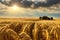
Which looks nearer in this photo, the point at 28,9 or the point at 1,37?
the point at 1,37

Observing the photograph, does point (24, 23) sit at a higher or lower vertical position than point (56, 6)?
lower

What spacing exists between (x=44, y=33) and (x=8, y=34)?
2.19ft

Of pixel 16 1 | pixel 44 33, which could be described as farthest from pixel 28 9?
pixel 44 33

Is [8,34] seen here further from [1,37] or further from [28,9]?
[28,9]

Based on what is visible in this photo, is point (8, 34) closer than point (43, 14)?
Yes

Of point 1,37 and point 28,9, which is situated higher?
point 28,9

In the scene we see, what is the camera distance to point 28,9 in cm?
437

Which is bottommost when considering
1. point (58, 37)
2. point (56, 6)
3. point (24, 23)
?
point (58, 37)

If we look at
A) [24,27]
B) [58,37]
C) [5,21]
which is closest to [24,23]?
[24,27]

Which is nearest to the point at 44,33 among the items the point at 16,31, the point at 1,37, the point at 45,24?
the point at 45,24

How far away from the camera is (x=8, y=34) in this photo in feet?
13.2

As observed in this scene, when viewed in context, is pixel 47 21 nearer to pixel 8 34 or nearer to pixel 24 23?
pixel 24 23

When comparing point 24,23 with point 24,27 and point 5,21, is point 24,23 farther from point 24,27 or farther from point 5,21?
point 5,21

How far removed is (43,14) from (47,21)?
168mm
